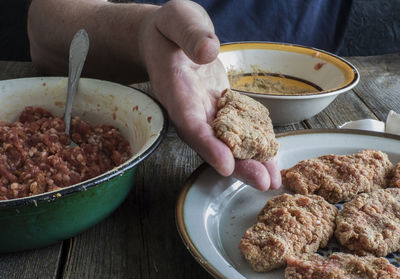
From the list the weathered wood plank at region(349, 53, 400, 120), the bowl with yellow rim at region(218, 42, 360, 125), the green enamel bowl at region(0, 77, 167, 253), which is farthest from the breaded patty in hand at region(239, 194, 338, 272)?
the weathered wood plank at region(349, 53, 400, 120)

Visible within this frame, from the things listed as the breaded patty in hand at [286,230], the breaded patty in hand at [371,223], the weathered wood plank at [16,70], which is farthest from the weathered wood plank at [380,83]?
the weathered wood plank at [16,70]

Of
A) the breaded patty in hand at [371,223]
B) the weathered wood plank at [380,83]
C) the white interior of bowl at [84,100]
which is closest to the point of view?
the breaded patty in hand at [371,223]

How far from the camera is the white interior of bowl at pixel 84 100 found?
4.04ft

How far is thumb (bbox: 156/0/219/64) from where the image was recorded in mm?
1045

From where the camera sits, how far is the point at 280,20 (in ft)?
8.29

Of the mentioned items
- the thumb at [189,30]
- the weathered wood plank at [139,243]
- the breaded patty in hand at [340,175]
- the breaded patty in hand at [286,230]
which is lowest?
the weathered wood plank at [139,243]

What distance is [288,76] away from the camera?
1.84 meters

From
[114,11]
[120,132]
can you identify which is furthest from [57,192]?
[114,11]

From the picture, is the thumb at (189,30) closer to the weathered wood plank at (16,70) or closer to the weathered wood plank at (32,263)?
the weathered wood plank at (32,263)

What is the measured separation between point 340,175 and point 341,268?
38 centimetres

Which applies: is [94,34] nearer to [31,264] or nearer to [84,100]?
[84,100]

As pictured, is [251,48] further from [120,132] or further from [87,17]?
[120,132]

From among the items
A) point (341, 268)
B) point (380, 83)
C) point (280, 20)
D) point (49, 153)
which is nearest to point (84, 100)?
point (49, 153)

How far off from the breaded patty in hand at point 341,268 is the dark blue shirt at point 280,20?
71.8 inches
